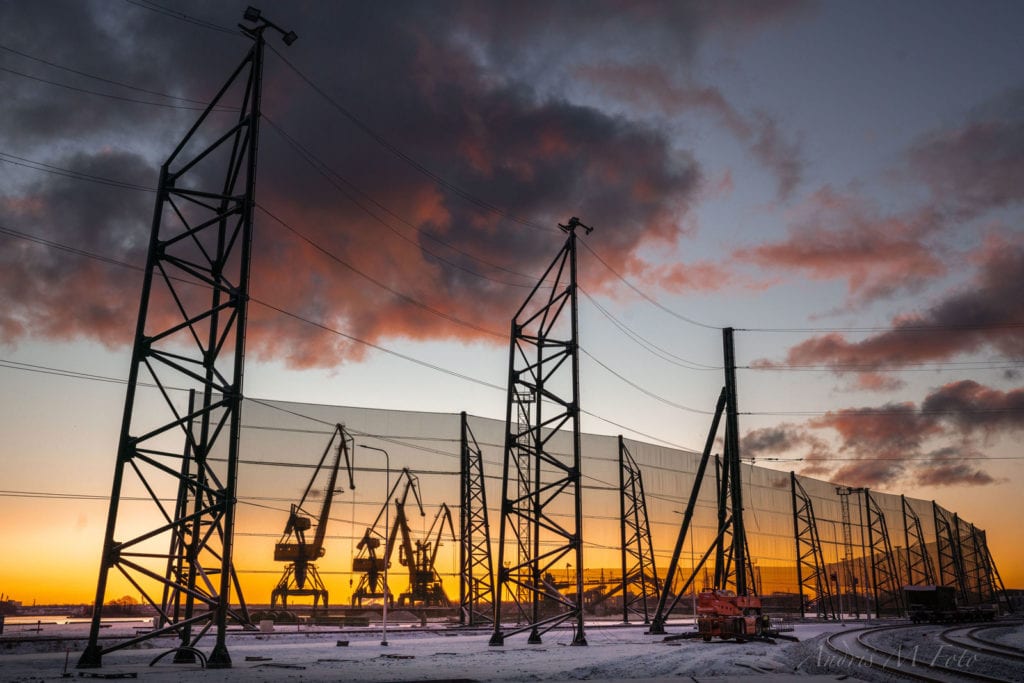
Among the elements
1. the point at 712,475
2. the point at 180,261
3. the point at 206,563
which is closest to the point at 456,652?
the point at 180,261

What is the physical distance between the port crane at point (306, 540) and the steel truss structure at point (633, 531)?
18.3 m

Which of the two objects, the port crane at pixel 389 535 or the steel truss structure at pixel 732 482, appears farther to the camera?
the port crane at pixel 389 535

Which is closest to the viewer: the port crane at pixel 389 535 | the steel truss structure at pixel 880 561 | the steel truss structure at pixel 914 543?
the port crane at pixel 389 535

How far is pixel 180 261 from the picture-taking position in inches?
829

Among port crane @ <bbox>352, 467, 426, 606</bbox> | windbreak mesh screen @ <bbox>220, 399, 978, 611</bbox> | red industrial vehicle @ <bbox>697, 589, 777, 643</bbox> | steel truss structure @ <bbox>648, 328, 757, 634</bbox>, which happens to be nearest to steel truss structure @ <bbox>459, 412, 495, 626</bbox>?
windbreak mesh screen @ <bbox>220, 399, 978, 611</bbox>

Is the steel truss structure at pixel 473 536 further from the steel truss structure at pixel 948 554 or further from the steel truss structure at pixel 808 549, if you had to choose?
the steel truss structure at pixel 948 554

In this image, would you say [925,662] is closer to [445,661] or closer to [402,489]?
[445,661]

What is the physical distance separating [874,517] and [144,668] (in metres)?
85.0

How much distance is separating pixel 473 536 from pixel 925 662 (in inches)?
1099

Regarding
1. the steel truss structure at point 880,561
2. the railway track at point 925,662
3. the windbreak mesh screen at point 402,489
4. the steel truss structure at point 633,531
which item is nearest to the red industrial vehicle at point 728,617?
the railway track at point 925,662

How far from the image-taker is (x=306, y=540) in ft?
144

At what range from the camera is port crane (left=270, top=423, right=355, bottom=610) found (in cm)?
4259

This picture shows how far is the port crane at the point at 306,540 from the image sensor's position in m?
Result: 42.6

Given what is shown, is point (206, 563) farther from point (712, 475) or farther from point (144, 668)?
point (712, 475)
